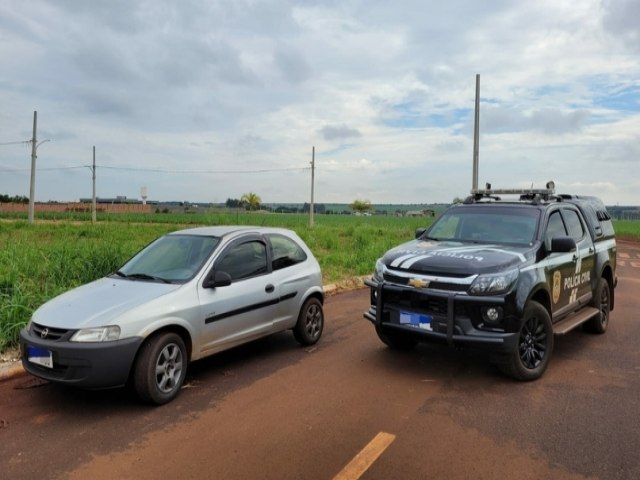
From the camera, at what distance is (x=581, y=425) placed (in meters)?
4.15

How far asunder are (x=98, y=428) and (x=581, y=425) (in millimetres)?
3948

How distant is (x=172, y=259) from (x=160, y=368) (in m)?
1.41

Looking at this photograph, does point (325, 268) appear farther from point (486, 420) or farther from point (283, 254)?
point (486, 420)

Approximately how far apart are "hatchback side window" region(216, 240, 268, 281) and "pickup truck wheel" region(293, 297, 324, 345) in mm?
889

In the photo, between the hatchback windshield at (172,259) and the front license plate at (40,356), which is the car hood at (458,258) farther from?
the front license plate at (40,356)

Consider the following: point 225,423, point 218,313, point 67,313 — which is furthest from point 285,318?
point 67,313

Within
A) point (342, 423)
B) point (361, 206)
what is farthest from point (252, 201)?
point (342, 423)

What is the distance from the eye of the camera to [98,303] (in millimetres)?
4660

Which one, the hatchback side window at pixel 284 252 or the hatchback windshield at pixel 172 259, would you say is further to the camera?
the hatchback side window at pixel 284 252

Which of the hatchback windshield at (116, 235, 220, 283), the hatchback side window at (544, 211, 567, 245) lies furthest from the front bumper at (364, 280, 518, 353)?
the hatchback windshield at (116, 235, 220, 283)

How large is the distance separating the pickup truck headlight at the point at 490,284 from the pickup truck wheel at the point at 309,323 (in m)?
2.33

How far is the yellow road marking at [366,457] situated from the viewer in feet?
11.0

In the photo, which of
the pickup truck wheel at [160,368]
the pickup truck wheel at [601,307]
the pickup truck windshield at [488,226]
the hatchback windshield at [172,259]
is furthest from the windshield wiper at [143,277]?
the pickup truck wheel at [601,307]

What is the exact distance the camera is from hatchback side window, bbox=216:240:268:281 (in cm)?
558
